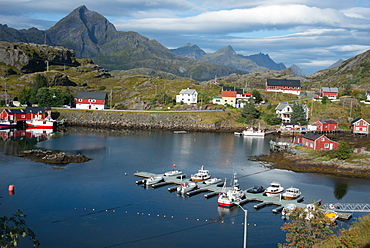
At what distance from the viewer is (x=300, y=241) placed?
19312mm

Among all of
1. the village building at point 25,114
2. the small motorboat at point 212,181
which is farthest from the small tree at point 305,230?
the village building at point 25,114

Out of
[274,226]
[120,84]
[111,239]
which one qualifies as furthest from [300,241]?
[120,84]

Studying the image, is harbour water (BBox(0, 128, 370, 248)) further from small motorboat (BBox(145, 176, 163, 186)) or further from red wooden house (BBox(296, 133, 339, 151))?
red wooden house (BBox(296, 133, 339, 151))

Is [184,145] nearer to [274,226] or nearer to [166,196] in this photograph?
[166,196]

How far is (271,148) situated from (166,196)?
31.5 meters

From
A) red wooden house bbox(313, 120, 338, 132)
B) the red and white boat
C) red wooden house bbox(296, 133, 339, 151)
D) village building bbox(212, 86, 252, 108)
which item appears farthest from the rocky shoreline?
village building bbox(212, 86, 252, 108)

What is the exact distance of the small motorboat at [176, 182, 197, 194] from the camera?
125 feet

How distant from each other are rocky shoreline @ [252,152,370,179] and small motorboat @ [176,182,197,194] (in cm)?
1587

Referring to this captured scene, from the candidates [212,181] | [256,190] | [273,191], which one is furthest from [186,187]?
[273,191]

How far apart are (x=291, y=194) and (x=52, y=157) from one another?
31254 mm

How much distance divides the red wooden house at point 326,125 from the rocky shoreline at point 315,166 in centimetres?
3118

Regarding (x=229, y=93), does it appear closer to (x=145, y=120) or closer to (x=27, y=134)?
(x=145, y=120)

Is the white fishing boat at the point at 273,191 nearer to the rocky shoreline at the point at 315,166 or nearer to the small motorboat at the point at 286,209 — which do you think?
the small motorboat at the point at 286,209

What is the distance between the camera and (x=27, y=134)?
75688 mm
